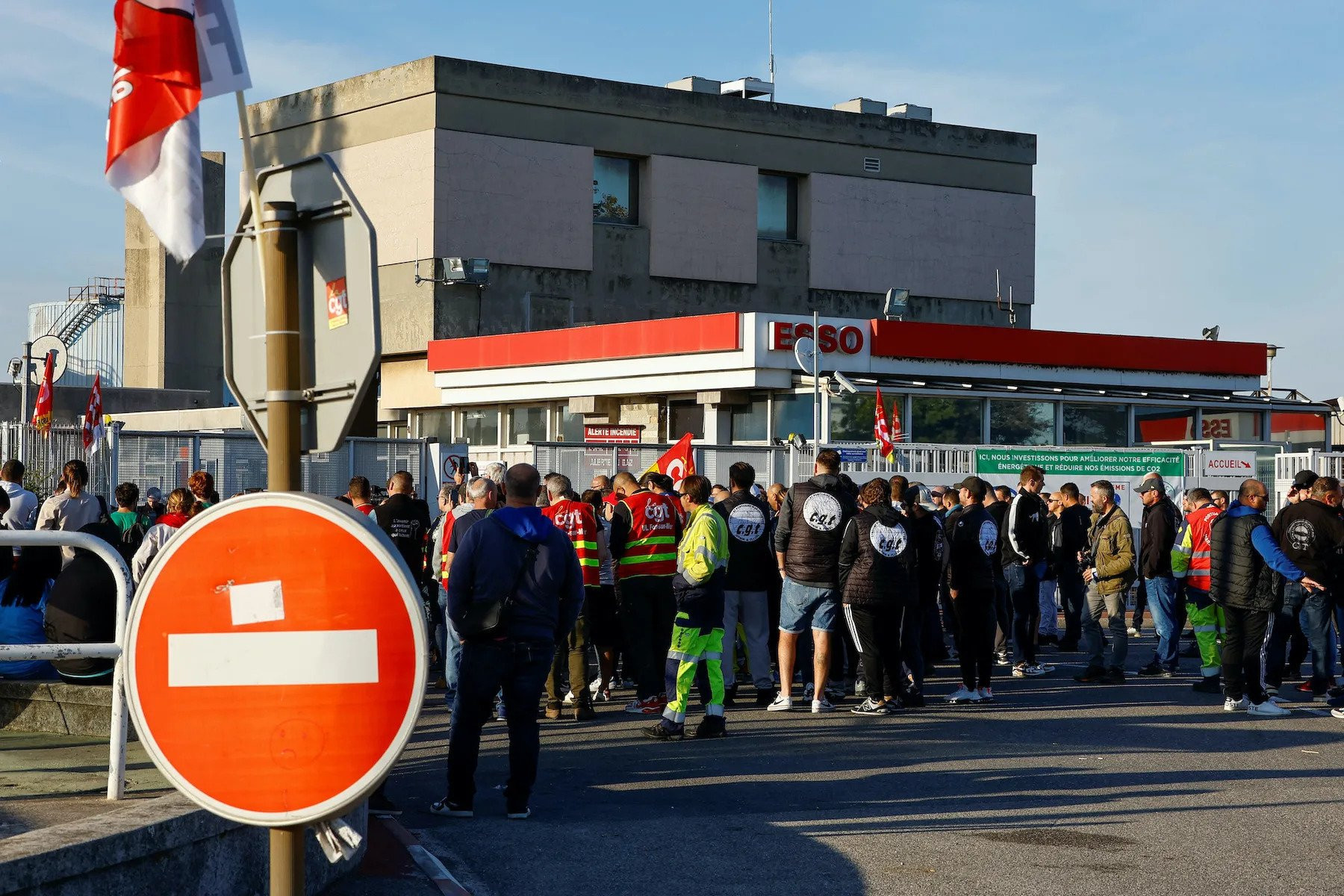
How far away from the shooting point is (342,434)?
13.2ft

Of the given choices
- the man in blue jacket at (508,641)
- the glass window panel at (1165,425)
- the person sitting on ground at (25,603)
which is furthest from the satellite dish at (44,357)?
the man in blue jacket at (508,641)

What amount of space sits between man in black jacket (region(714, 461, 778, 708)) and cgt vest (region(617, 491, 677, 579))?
1.87 feet

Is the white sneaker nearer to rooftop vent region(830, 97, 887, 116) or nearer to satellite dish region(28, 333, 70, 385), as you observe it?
satellite dish region(28, 333, 70, 385)

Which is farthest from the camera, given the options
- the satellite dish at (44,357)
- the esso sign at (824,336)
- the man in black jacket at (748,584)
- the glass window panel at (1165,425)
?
the satellite dish at (44,357)

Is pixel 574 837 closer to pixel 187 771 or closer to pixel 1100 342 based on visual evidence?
pixel 187 771

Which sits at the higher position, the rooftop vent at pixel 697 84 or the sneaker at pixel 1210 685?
the rooftop vent at pixel 697 84

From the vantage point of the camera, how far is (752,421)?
36.2 meters

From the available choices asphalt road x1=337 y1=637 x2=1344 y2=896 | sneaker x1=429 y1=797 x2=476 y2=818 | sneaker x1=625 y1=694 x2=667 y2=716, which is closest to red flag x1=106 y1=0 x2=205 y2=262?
asphalt road x1=337 y1=637 x2=1344 y2=896

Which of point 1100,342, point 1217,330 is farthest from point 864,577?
point 1217,330

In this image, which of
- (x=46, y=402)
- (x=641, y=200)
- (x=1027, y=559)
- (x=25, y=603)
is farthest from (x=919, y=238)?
(x=25, y=603)

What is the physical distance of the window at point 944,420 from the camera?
36.2 m

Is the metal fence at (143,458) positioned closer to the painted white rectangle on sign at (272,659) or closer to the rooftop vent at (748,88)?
the painted white rectangle on sign at (272,659)

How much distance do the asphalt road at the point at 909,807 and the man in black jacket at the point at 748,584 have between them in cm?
79

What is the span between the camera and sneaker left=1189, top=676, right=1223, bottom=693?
14.6 meters
